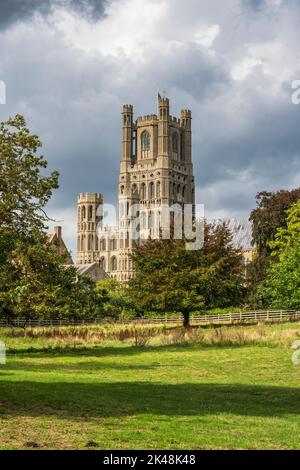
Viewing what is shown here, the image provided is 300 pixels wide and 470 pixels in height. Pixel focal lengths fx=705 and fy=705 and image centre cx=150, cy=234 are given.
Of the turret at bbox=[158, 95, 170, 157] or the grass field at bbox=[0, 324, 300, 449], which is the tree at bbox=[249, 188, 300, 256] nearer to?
the grass field at bbox=[0, 324, 300, 449]

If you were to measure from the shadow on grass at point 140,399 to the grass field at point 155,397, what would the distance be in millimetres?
19

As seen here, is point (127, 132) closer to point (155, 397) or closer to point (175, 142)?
point (175, 142)

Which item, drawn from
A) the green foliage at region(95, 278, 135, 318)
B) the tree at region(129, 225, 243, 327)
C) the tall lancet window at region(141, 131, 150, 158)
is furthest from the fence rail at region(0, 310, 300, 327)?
the tall lancet window at region(141, 131, 150, 158)

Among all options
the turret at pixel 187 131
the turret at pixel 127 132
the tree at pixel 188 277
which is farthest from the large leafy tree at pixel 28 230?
the turret at pixel 187 131

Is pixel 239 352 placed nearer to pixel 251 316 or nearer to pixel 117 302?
pixel 251 316

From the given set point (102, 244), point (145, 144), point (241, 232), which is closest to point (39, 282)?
point (241, 232)

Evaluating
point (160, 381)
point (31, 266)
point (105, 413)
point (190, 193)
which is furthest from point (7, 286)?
point (190, 193)

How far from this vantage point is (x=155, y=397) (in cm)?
1413

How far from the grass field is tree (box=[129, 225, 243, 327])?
1129 centimetres

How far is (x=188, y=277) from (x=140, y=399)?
2483cm

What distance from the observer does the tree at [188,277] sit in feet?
126

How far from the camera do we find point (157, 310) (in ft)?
131

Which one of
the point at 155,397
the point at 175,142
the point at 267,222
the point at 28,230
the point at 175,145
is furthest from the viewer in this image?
the point at 175,142

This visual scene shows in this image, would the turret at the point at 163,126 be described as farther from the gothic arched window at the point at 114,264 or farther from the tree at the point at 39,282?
the tree at the point at 39,282
